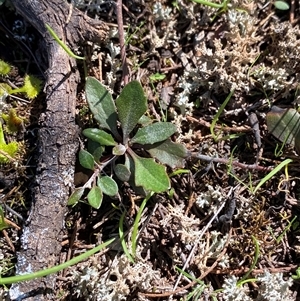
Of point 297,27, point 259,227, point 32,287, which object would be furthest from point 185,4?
point 32,287

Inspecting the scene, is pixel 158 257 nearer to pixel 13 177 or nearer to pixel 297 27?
pixel 13 177

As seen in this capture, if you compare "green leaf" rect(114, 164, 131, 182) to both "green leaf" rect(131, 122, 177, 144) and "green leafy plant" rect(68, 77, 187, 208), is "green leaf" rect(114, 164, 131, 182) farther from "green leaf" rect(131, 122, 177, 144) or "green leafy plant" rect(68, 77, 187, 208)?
"green leaf" rect(131, 122, 177, 144)

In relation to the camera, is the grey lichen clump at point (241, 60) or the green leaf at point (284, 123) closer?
the green leaf at point (284, 123)

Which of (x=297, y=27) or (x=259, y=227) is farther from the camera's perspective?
(x=297, y=27)

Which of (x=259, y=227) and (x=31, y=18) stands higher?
(x=31, y=18)

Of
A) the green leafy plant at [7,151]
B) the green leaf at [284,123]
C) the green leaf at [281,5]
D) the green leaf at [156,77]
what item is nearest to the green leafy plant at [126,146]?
the green leaf at [156,77]

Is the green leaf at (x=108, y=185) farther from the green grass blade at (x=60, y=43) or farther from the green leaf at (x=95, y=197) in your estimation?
the green grass blade at (x=60, y=43)

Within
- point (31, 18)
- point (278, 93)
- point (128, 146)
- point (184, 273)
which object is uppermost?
point (31, 18)
